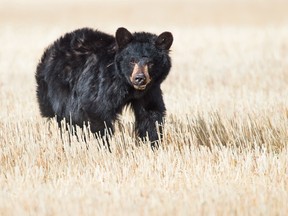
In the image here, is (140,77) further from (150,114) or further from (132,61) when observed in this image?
(150,114)

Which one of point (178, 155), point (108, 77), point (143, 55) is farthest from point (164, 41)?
A: point (178, 155)

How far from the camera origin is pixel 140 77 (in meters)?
7.19

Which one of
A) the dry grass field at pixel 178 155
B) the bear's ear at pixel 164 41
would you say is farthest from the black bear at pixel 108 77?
the dry grass field at pixel 178 155

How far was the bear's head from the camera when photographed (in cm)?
738

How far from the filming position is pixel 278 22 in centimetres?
2809

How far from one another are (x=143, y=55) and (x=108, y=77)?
501 mm

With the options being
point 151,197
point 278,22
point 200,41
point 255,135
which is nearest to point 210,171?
point 151,197

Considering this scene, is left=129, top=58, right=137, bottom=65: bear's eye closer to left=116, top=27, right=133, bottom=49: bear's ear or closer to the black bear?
the black bear

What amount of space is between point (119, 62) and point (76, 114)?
0.98 meters

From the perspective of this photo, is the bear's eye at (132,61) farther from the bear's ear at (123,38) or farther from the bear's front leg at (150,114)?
the bear's front leg at (150,114)

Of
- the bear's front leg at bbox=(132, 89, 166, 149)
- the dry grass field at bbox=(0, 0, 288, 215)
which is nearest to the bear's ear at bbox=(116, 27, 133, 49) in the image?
the bear's front leg at bbox=(132, 89, 166, 149)

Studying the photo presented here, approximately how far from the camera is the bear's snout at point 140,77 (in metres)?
7.20

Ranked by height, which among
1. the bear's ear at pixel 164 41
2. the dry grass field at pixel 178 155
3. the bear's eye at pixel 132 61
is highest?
the bear's ear at pixel 164 41

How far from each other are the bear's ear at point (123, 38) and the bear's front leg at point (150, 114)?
667 millimetres
